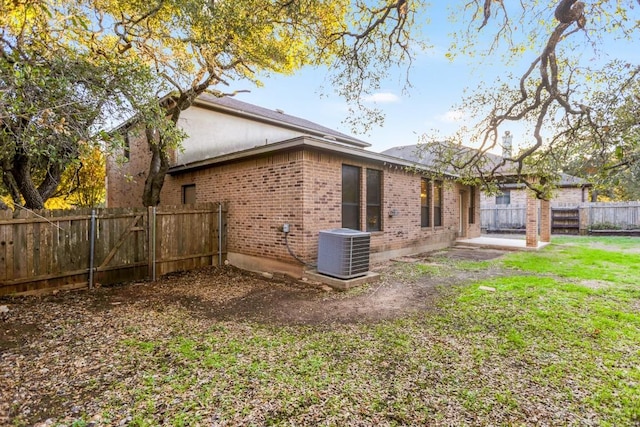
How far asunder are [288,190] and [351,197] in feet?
6.34

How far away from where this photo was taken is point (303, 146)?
22.0 feet

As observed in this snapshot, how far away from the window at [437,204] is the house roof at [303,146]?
8.88 ft

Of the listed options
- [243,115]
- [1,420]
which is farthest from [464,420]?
[243,115]

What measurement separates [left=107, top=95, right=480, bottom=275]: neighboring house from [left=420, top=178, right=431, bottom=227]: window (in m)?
0.04

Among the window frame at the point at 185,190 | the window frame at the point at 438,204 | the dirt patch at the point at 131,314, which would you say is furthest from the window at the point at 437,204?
the window frame at the point at 185,190

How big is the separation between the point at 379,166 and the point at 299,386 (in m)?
7.06

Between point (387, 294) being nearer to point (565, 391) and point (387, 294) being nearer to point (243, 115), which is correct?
point (565, 391)

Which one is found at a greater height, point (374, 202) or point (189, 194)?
point (189, 194)

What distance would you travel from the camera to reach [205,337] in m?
3.83

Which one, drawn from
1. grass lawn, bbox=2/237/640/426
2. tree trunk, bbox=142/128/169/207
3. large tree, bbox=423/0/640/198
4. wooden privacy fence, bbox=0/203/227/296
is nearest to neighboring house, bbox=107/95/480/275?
tree trunk, bbox=142/128/169/207

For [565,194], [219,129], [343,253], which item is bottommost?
[343,253]

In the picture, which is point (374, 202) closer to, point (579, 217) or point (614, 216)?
point (579, 217)

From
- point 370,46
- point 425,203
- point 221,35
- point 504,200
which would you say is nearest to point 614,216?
point 504,200

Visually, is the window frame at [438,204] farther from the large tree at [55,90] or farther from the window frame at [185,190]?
the large tree at [55,90]
